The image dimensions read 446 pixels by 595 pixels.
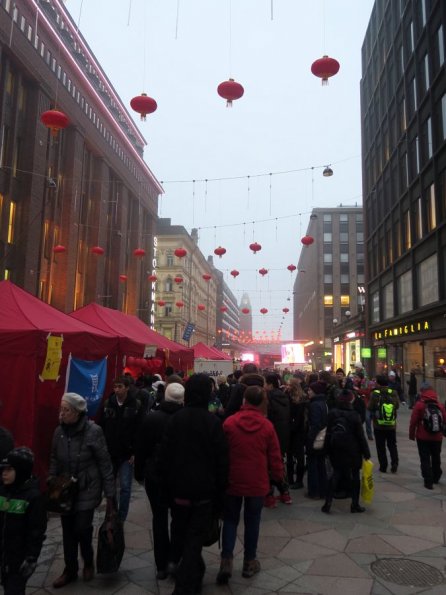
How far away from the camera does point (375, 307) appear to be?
36875 millimetres

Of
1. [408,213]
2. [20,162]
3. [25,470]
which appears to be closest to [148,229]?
[20,162]

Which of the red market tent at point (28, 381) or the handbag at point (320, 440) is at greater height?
the red market tent at point (28, 381)

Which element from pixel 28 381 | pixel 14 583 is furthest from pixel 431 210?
pixel 14 583

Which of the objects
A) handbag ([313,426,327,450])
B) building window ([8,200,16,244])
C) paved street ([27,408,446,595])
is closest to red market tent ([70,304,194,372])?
paved street ([27,408,446,595])

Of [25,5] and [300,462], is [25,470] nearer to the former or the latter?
[300,462]

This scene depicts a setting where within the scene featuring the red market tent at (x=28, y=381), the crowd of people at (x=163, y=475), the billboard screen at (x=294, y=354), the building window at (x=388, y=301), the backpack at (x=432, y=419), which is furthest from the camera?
the billboard screen at (x=294, y=354)

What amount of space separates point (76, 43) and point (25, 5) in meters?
9.63

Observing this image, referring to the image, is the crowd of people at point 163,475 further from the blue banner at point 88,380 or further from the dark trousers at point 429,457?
the dark trousers at point 429,457

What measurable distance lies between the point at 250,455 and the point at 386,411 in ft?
17.1

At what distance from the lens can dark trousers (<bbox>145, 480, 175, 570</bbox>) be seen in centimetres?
455

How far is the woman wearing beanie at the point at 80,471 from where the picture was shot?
4.44 meters

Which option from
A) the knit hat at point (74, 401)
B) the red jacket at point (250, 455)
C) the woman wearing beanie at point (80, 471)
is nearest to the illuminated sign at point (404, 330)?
the red jacket at point (250, 455)

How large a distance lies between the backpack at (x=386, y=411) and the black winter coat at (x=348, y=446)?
221cm

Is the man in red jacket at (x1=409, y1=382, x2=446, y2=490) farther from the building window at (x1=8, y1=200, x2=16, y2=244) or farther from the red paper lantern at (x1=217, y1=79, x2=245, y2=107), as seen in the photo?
the building window at (x1=8, y1=200, x2=16, y2=244)
